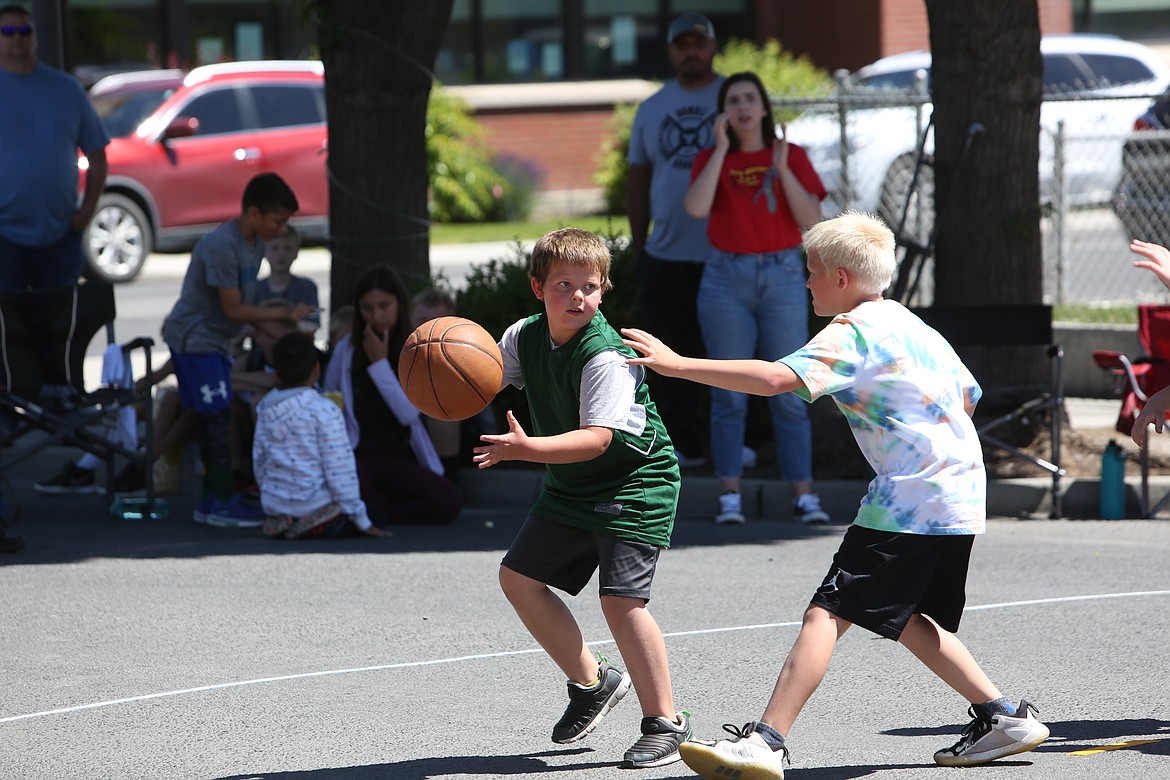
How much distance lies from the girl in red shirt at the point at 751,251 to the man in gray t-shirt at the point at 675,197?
0.65 meters

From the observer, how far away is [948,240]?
9.75m

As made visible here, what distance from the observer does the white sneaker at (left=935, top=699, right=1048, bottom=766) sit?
469 cm

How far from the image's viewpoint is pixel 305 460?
27.2 ft

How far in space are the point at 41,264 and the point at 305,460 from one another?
2.27 m

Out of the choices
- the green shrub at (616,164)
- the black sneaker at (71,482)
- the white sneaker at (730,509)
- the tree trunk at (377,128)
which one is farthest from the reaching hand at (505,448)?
the green shrub at (616,164)

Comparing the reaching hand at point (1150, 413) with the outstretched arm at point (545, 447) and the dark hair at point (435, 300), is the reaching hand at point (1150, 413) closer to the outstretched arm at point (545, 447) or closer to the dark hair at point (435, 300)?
the outstretched arm at point (545, 447)

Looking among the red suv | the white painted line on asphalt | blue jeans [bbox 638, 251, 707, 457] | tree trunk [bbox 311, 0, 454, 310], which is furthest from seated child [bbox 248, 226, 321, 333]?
the red suv

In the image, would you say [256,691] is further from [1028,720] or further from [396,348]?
[396,348]

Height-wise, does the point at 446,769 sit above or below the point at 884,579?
below

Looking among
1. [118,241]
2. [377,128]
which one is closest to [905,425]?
[377,128]

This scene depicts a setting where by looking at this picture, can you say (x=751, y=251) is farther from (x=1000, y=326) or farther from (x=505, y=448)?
(x=505, y=448)

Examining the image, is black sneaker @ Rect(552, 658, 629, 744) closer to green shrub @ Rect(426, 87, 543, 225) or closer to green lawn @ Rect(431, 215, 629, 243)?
green lawn @ Rect(431, 215, 629, 243)

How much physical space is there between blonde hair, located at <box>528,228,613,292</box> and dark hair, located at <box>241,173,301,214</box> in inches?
176

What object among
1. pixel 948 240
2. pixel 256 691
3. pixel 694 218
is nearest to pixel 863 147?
pixel 948 240
